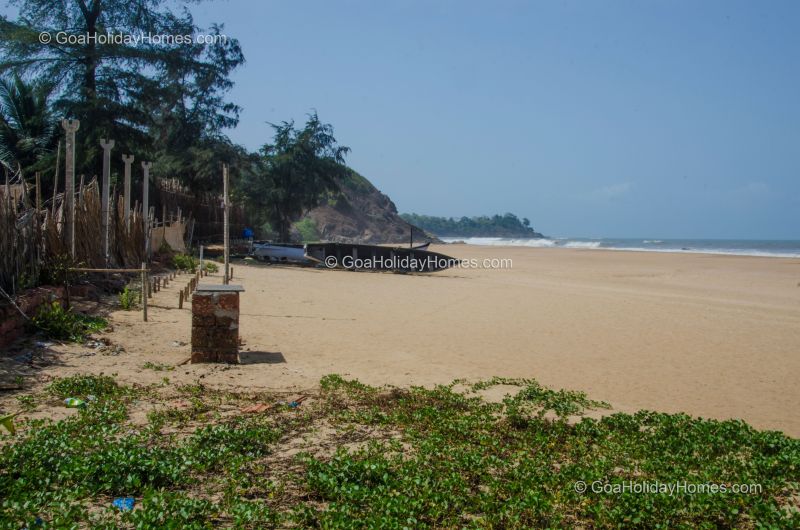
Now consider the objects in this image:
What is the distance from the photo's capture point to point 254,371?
7.27 meters

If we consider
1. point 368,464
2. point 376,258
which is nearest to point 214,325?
point 368,464

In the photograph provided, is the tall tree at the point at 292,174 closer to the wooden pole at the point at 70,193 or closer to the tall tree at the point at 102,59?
the tall tree at the point at 102,59

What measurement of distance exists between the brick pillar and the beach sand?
9.7 inches

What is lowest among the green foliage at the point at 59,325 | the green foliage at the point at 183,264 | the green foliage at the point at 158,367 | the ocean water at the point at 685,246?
the green foliage at the point at 158,367

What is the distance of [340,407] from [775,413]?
4.63m

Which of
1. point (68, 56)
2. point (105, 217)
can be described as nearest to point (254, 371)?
point (105, 217)

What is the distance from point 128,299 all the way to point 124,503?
293 inches

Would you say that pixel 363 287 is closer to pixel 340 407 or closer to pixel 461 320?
pixel 461 320

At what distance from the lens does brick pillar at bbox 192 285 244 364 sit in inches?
294

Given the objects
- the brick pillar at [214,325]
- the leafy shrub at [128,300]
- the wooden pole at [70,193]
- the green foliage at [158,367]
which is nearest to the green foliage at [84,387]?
the green foliage at [158,367]

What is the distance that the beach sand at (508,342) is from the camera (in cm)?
710

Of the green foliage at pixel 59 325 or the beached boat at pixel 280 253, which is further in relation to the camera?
the beached boat at pixel 280 253

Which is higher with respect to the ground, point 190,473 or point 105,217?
point 105,217

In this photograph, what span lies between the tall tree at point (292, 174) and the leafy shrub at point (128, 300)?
22360mm
